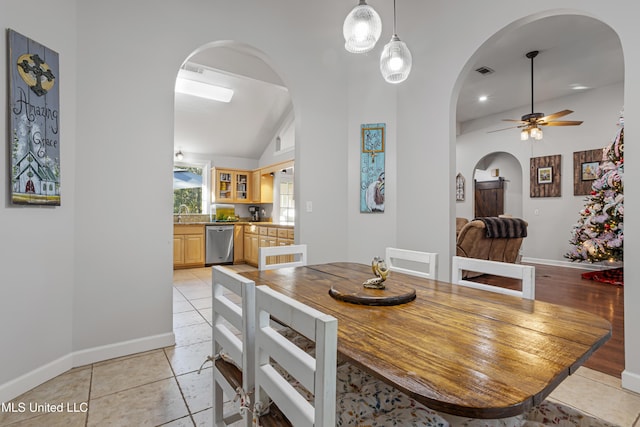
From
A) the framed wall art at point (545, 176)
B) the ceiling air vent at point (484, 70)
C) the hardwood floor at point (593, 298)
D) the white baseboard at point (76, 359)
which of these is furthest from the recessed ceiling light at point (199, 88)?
the framed wall art at point (545, 176)

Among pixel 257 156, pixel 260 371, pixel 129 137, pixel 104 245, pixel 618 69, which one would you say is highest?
pixel 618 69

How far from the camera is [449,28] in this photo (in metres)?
2.85

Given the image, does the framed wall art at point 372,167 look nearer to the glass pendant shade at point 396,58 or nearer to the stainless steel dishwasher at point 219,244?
the glass pendant shade at point 396,58

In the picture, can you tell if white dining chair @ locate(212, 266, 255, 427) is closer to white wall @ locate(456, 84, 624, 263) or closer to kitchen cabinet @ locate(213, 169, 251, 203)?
kitchen cabinet @ locate(213, 169, 251, 203)

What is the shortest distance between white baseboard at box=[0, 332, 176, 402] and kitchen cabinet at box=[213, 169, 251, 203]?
453 cm

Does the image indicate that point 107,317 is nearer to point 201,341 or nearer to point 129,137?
point 201,341

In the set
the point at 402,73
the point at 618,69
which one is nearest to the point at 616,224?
the point at 618,69

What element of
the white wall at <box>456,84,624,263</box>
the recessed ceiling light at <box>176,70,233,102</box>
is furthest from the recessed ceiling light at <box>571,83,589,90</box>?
the recessed ceiling light at <box>176,70,233,102</box>

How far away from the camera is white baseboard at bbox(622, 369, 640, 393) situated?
6.13 feet

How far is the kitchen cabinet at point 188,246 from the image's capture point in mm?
5887

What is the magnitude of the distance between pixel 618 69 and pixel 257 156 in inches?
248

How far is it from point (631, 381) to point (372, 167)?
2429mm

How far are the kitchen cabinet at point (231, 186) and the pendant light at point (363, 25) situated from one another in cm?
547

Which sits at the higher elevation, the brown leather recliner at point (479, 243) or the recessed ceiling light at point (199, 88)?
the recessed ceiling light at point (199, 88)
